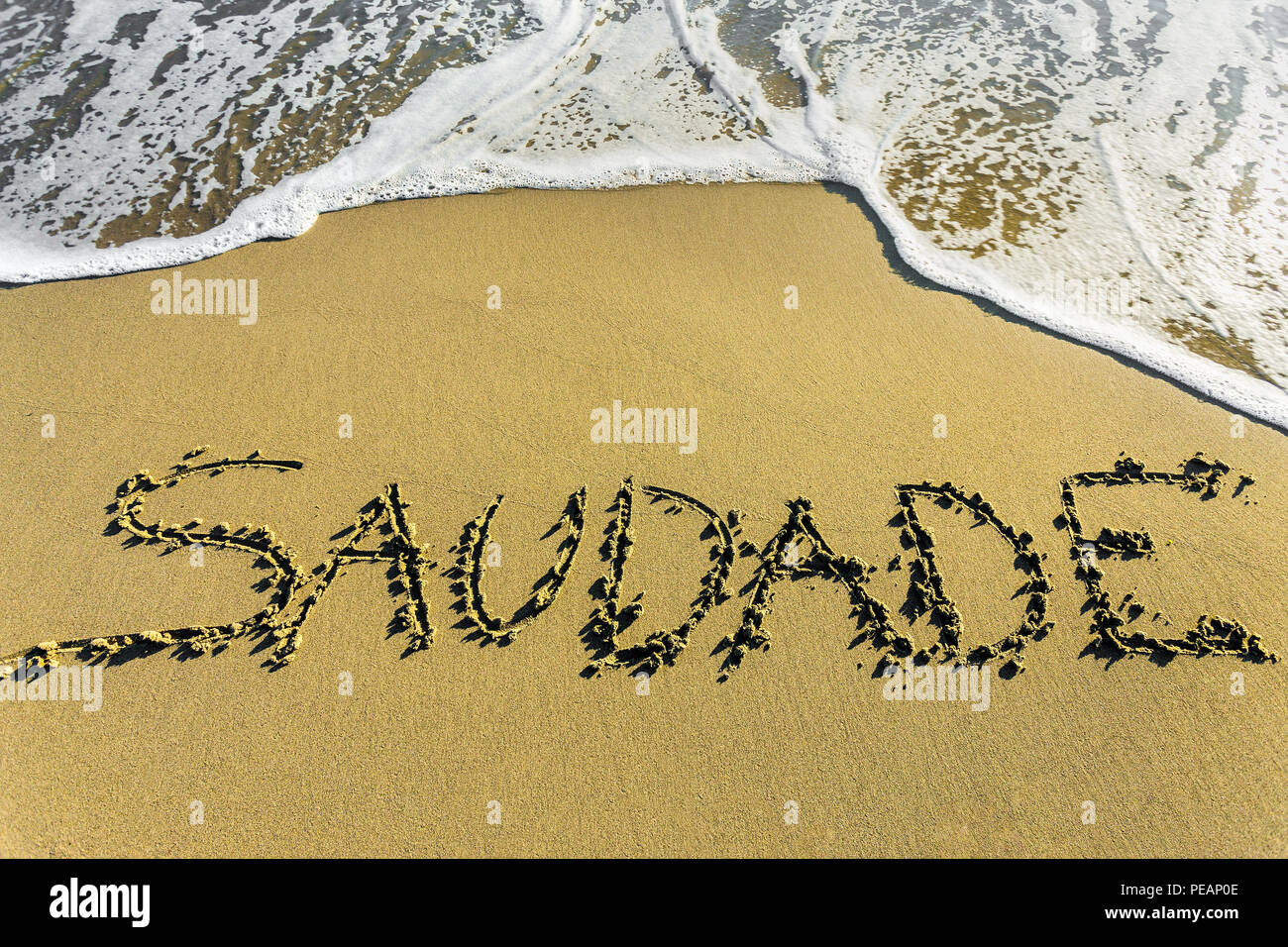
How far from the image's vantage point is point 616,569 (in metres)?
4.26

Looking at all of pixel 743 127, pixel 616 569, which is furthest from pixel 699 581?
pixel 743 127

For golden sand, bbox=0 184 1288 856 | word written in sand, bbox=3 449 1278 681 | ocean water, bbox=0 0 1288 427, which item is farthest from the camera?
ocean water, bbox=0 0 1288 427

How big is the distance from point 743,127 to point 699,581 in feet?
19.5

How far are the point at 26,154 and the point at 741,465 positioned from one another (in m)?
8.84

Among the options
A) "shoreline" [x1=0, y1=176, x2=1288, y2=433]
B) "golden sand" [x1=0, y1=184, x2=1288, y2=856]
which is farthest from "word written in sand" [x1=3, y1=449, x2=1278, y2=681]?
"shoreline" [x1=0, y1=176, x2=1288, y2=433]

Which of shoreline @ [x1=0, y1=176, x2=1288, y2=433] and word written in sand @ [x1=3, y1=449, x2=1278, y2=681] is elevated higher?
shoreline @ [x1=0, y1=176, x2=1288, y2=433]

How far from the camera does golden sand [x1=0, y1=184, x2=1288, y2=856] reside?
11.4 feet

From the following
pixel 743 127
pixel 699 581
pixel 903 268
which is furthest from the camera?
pixel 743 127

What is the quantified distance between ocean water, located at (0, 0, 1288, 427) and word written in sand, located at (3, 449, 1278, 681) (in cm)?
211

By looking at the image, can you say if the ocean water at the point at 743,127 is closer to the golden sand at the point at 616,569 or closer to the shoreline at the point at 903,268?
the shoreline at the point at 903,268

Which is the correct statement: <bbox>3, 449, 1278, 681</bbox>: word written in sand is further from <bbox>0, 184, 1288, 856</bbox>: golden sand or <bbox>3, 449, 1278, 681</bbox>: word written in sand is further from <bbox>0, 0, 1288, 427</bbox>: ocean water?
<bbox>0, 0, 1288, 427</bbox>: ocean water

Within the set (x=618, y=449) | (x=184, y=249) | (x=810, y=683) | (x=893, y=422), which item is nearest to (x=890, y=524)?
(x=893, y=422)

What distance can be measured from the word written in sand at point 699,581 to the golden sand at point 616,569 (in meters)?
0.02

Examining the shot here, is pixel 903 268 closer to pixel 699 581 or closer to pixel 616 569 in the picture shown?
pixel 699 581
